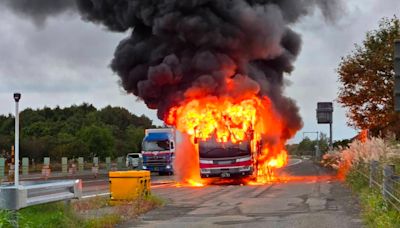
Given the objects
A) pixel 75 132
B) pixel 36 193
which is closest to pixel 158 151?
pixel 36 193

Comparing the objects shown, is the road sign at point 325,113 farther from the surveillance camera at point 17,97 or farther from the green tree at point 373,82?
the surveillance camera at point 17,97

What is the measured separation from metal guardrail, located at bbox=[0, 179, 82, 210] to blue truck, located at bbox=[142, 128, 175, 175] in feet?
101

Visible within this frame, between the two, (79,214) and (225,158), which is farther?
(225,158)

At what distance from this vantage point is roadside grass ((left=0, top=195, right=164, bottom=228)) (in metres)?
10.1

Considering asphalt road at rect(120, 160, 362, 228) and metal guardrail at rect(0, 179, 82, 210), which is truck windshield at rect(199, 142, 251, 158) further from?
metal guardrail at rect(0, 179, 82, 210)

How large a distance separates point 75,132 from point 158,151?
1560 inches

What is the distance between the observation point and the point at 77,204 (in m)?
15.3

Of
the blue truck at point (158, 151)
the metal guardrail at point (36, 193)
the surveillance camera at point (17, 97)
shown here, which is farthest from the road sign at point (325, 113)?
the surveillance camera at point (17, 97)

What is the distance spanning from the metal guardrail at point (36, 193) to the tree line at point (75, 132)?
141 ft

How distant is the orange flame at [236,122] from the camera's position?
27938mm

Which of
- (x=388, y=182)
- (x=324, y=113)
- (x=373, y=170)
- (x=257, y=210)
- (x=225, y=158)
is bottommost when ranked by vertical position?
(x=257, y=210)

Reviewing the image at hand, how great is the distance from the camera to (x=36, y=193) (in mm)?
10320

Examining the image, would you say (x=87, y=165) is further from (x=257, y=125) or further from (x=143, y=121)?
(x=143, y=121)

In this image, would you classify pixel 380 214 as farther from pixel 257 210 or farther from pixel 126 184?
pixel 126 184
